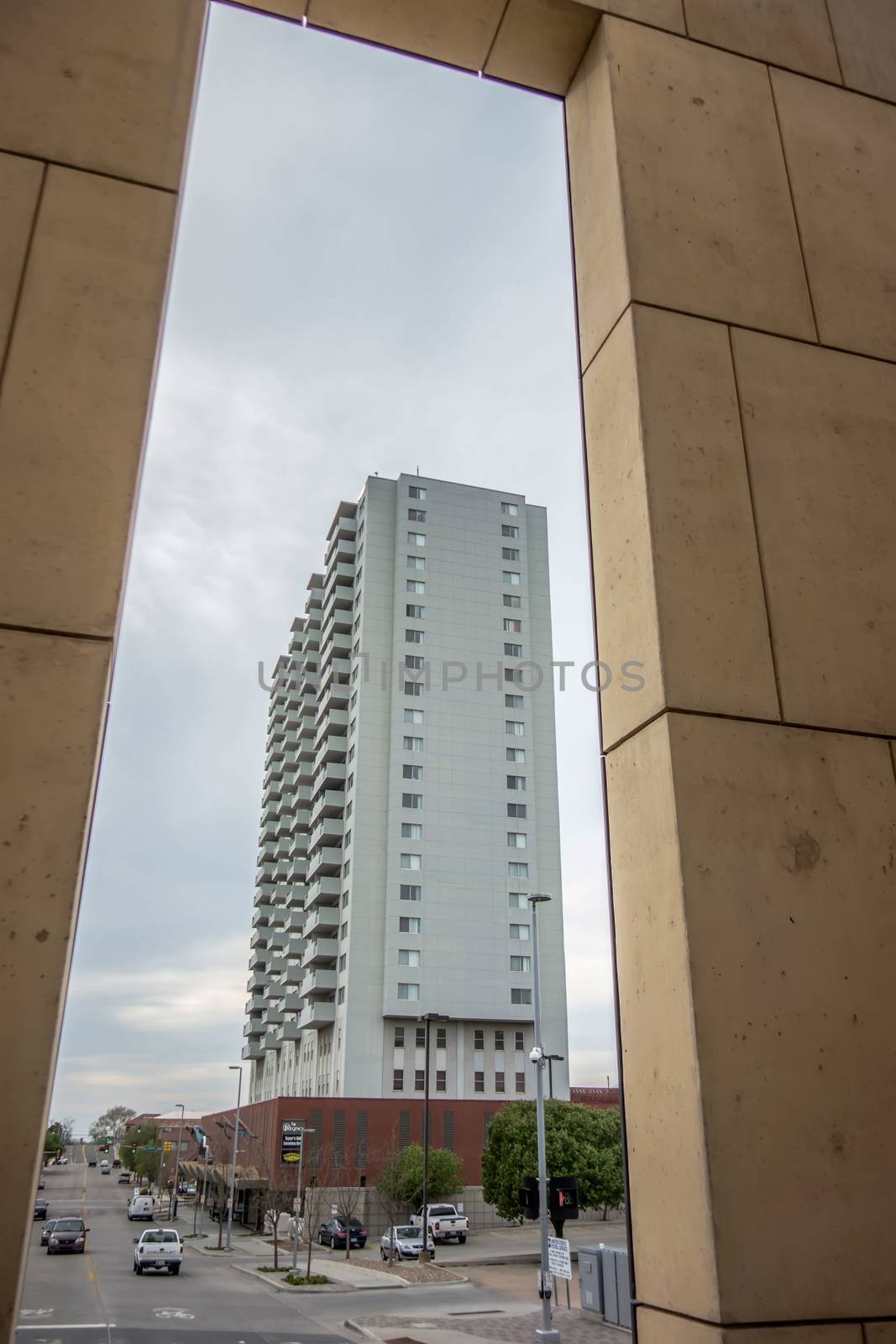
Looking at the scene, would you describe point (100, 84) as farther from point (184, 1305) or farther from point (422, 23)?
point (184, 1305)

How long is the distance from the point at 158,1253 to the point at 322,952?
26678 millimetres

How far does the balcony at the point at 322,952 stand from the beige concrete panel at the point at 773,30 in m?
55.0

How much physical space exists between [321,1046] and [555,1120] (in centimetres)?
2445

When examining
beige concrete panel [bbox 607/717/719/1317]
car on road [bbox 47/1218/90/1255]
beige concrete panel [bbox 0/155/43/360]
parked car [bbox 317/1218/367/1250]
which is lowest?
parked car [bbox 317/1218/367/1250]

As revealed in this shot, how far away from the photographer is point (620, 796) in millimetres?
2795

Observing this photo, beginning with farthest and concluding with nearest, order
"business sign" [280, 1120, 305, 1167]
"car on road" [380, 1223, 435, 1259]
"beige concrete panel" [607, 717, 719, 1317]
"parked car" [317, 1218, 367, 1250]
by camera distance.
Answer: "business sign" [280, 1120, 305, 1167] < "parked car" [317, 1218, 367, 1250] < "car on road" [380, 1223, 435, 1259] < "beige concrete panel" [607, 717, 719, 1317]

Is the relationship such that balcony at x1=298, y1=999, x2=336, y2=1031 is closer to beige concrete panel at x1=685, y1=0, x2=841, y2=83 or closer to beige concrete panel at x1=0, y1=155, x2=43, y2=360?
beige concrete panel at x1=685, y1=0, x2=841, y2=83

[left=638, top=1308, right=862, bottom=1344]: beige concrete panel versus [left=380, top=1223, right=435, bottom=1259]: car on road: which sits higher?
[left=638, top=1308, right=862, bottom=1344]: beige concrete panel

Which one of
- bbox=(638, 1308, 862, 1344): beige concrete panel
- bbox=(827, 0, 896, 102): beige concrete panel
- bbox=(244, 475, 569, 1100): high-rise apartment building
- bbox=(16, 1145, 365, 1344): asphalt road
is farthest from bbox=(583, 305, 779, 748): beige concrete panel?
bbox=(244, 475, 569, 1100): high-rise apartment building

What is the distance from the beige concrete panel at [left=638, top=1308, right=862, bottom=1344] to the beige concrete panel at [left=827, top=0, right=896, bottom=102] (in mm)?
4433

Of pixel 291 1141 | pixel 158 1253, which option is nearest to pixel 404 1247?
pixel 158 1253

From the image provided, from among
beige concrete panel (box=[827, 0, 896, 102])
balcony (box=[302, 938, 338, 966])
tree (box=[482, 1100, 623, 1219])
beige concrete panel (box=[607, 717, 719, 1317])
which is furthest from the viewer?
balcony (box=[302, 938, 338, 966])

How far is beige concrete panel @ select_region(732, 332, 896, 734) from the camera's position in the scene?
2779 millimetres

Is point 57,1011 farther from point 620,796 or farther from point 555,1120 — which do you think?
point 555,1120
